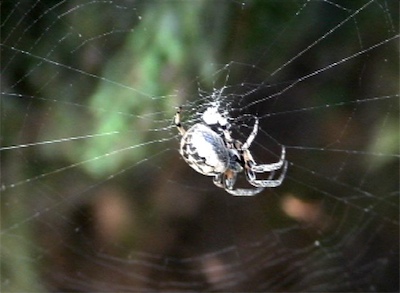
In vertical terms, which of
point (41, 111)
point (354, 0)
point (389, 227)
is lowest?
point (389, 227)

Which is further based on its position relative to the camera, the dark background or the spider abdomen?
the dark background

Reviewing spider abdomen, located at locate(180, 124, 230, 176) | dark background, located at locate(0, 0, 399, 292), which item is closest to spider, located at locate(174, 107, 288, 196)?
spider abdomen, located at locate(180, 124, 230, 176)

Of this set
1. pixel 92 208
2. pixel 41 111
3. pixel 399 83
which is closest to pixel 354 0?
pixel 399 83

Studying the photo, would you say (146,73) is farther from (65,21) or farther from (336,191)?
(336,191)

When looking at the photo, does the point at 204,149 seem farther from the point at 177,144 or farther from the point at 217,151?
the point at 177,144

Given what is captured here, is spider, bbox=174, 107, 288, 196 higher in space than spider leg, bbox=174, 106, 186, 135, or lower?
lower

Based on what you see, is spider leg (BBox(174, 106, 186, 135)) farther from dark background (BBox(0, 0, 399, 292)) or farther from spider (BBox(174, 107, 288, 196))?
dark background (BBox(0, 0, 399, 292))

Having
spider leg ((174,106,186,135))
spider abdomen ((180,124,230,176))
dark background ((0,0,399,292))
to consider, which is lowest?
spider abdomen ((180,124,230,176))
